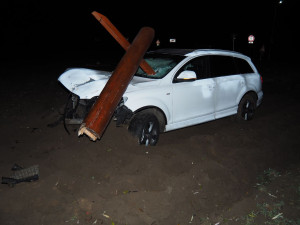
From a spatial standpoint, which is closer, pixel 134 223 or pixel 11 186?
pixel 134 223

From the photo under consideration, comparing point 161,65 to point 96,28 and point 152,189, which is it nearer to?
point 152,189

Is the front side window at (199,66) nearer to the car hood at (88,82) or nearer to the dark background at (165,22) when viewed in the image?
the car hood at (88,82)

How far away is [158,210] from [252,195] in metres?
1.39

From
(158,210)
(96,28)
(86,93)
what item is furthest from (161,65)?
(96,28)

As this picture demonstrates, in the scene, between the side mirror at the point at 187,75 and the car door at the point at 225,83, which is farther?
the car door at the point at 225,83

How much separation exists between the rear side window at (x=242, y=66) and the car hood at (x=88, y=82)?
2443 millimetres

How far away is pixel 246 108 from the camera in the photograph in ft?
21.1

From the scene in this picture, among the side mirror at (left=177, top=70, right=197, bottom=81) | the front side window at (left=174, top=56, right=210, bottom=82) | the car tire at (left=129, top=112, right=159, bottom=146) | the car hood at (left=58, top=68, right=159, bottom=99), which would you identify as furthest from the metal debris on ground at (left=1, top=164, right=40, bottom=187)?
the front side window at (left=174, top=56, right=210, bottom=82)

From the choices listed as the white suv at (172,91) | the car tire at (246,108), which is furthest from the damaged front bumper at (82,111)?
the car tire at (246,108)

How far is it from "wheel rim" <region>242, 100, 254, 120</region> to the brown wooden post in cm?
268

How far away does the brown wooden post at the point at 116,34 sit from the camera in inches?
189

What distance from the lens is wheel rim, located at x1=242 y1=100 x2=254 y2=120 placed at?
252 inches

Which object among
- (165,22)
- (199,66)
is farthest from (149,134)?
(165,22)

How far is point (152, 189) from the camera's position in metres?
3.84
